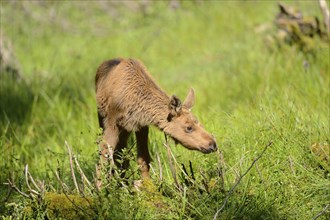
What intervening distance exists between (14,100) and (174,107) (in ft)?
12.9

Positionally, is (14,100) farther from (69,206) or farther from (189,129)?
(69,206)

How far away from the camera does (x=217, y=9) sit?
43.1 ft

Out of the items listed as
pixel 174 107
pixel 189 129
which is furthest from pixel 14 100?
pixel 189 129

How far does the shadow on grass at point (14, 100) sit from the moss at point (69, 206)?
3.45m

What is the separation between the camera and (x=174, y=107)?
5488 mm

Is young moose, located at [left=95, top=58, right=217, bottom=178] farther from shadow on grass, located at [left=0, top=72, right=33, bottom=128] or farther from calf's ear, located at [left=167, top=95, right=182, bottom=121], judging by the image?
shadow on grass, located at [left=0, top=72, right=33, bottom=128]

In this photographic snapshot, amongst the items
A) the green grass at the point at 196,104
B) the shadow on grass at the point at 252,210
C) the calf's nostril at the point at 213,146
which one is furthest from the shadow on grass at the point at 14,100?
the shadow on grass at the point at 252,210

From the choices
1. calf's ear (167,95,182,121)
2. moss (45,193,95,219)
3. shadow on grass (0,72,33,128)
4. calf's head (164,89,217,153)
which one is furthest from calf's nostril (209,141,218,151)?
shadow on grass (0,72,33,128)

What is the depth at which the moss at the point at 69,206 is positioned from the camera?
457 centimetres

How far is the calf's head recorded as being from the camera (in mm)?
5266

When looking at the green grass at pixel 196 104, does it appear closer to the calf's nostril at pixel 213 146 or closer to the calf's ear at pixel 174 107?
the calf's nostril at pixel 213 146

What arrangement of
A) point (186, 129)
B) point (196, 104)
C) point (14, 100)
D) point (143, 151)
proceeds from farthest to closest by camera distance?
point (14, 100) < point (196, 104) < point (143, 151) < point (186, 129)

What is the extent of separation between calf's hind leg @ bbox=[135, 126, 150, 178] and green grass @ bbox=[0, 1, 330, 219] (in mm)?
179

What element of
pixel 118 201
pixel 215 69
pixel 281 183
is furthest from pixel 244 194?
pixel 215 69
